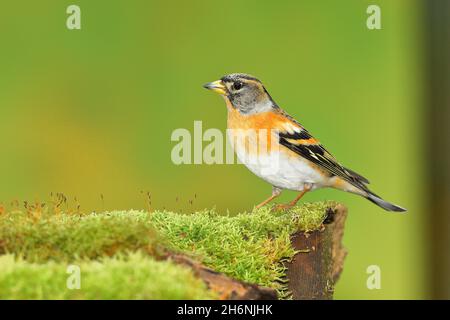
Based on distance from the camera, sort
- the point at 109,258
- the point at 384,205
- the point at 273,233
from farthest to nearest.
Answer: the point at 384,205, the point at 273,233, the point at 109,258

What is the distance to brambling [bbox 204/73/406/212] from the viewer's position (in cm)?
480

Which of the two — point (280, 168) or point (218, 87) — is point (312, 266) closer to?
point (280, 168)

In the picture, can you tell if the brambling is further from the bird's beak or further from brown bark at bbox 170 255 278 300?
brown bark at bbox 170 255 278 300

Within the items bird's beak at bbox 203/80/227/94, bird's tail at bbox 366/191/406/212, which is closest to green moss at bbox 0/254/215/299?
bird's beak at bbox 203/80/227/94

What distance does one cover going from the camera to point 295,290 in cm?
349

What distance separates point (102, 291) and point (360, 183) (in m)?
3.06

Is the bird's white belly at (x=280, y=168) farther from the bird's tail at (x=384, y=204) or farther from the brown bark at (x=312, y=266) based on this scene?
the brown bark at (x=312, y=266)

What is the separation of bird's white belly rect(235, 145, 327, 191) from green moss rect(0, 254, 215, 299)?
2254 millimetres

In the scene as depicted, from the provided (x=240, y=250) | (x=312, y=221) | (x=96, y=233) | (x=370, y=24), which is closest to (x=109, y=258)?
(x=96, y=233)

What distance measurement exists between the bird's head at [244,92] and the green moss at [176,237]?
3.87ft

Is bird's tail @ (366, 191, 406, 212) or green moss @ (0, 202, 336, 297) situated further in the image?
bird's tail @ (366, 191, 406, 212)

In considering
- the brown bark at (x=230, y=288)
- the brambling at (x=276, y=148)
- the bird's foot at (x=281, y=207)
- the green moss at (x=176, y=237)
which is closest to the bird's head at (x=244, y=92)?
the brambling at (x=276, y=148)

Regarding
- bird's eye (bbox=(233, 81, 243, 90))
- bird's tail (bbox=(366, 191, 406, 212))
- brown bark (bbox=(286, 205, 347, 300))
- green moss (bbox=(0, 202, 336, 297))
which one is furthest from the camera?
bird's eye (bbox=(233, 81, 243, 90))
